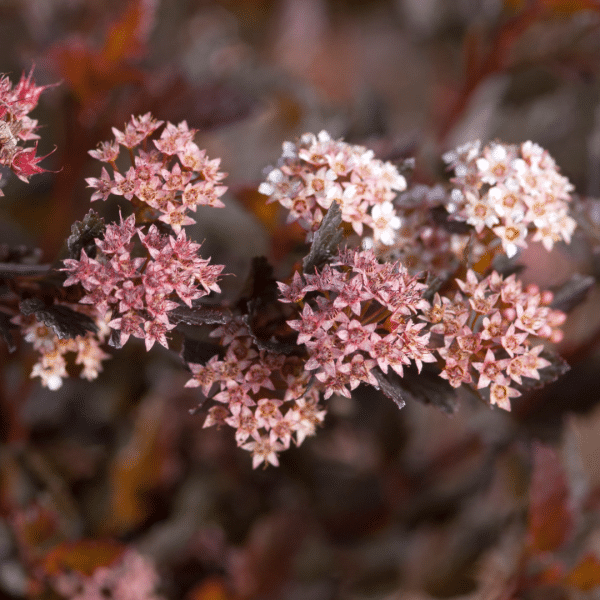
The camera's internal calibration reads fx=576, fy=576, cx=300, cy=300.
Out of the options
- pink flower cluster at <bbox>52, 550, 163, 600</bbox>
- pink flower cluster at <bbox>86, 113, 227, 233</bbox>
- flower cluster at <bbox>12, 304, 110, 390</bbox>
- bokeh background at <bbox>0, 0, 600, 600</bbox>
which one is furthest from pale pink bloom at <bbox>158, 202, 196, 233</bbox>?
pink flower cluster at <bbox>52, 550, 163, 600</bbox>

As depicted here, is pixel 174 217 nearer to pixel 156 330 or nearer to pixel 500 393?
pixel 156 330

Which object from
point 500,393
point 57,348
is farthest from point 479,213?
point 57,348

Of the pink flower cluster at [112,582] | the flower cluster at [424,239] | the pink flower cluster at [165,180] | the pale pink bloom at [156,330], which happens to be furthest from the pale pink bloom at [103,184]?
the pink flower cluster at [112,582]

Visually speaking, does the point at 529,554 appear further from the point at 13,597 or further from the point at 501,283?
the point at 13,597

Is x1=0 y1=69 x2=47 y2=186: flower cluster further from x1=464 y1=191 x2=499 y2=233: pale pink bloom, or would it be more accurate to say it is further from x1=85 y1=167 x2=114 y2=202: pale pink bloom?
x1=464 y1=191 x2=499 y2=233: pale pink bloom

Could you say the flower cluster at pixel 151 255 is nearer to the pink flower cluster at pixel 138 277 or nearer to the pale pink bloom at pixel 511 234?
the pink flower cluster at pixel 138 277
